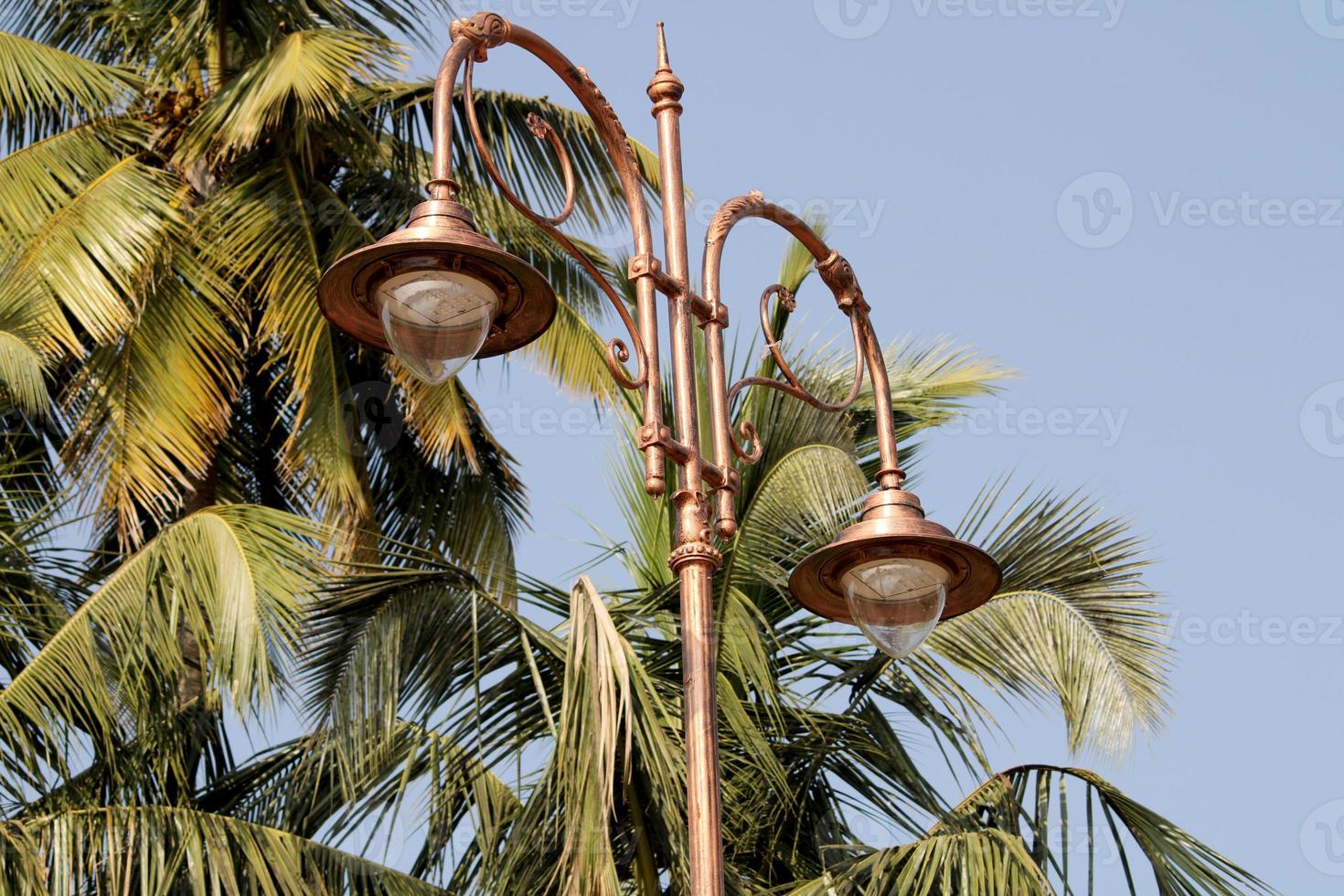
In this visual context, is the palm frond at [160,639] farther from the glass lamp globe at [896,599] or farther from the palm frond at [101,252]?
the glass lamp globe at [896,599]

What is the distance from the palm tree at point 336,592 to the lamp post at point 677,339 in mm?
1567

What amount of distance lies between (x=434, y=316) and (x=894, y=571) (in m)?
1.64

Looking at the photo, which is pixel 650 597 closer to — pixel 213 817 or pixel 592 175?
pixel 213 817

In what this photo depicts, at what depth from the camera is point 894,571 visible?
606 cm

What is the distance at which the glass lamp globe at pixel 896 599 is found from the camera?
6062 mm

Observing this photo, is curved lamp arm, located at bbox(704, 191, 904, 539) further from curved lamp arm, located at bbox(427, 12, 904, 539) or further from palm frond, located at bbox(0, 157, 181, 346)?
palm frond, located at bbox(0, 157, 181, 346)

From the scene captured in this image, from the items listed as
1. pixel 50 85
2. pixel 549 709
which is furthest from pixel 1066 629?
pixel 50 85

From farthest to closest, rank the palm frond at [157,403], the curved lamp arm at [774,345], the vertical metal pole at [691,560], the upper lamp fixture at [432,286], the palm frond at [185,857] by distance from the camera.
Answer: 1. the palm frond at [157,403]
2. the palm frond at [185,857]
3. the curved lamp arm at [774,345]
4. the upper lamp fixture at [432,286]
5. the vertical metal pole at [691,560]

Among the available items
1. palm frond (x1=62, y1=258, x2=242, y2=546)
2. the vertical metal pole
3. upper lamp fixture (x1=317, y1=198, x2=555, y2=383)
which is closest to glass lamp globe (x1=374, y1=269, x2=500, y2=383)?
upper lamp fixture (x1=317, y1=198, x2=555, y2=383)

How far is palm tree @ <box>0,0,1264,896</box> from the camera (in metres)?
7.92

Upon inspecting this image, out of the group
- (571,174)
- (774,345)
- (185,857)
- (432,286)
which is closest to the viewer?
(432,286)

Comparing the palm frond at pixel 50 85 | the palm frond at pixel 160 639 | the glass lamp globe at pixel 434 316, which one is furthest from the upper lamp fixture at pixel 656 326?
the palm frond at pixel 50 85

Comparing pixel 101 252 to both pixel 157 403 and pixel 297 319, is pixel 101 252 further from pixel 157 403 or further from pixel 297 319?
pixel 297 319

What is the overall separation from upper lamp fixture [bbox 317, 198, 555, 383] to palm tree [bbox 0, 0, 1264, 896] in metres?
2.18
